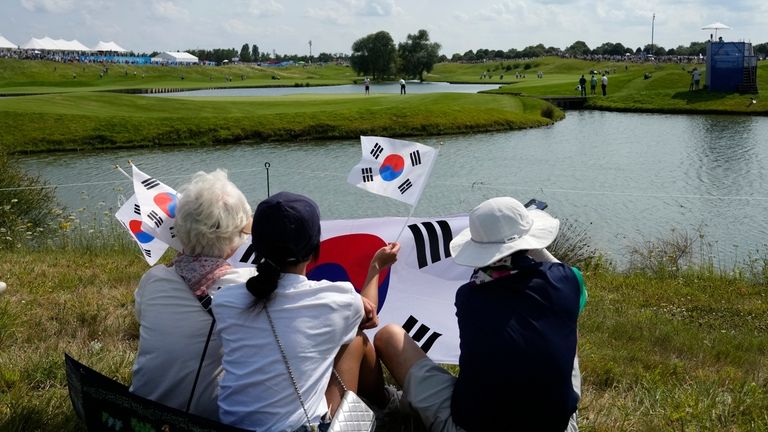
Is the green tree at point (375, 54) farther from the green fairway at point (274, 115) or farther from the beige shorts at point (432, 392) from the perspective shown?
the beige shorts at point (432, 392)

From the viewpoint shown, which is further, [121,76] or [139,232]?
[121,76]

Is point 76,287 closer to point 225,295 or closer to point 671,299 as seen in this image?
point 225,295

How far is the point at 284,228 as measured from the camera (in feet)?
10.2

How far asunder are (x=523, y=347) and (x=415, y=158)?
7.28 feet

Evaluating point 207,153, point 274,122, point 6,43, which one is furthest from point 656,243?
point 6,43

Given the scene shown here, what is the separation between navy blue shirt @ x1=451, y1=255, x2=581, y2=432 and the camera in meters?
3.21

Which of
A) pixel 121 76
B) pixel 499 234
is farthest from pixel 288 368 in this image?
pixel 121 76

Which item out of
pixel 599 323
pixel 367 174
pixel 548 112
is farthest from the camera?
pixel 548 112

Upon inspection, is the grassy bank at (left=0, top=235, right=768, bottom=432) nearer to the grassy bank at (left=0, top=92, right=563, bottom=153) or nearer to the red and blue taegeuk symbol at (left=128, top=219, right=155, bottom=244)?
the red and blue taegeuk symbol at (left=128, top=219, right=155, bottom=244)

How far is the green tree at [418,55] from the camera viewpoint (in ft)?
366

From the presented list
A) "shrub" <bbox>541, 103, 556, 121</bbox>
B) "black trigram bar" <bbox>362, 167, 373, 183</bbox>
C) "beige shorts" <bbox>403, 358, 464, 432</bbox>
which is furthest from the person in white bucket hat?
"shrub" <bbox>541, 103, 556, 121</bbox>

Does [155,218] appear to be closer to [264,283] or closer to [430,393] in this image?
[264,283]

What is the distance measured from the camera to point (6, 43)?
113188 mm

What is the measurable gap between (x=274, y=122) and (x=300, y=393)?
28.5 metres
